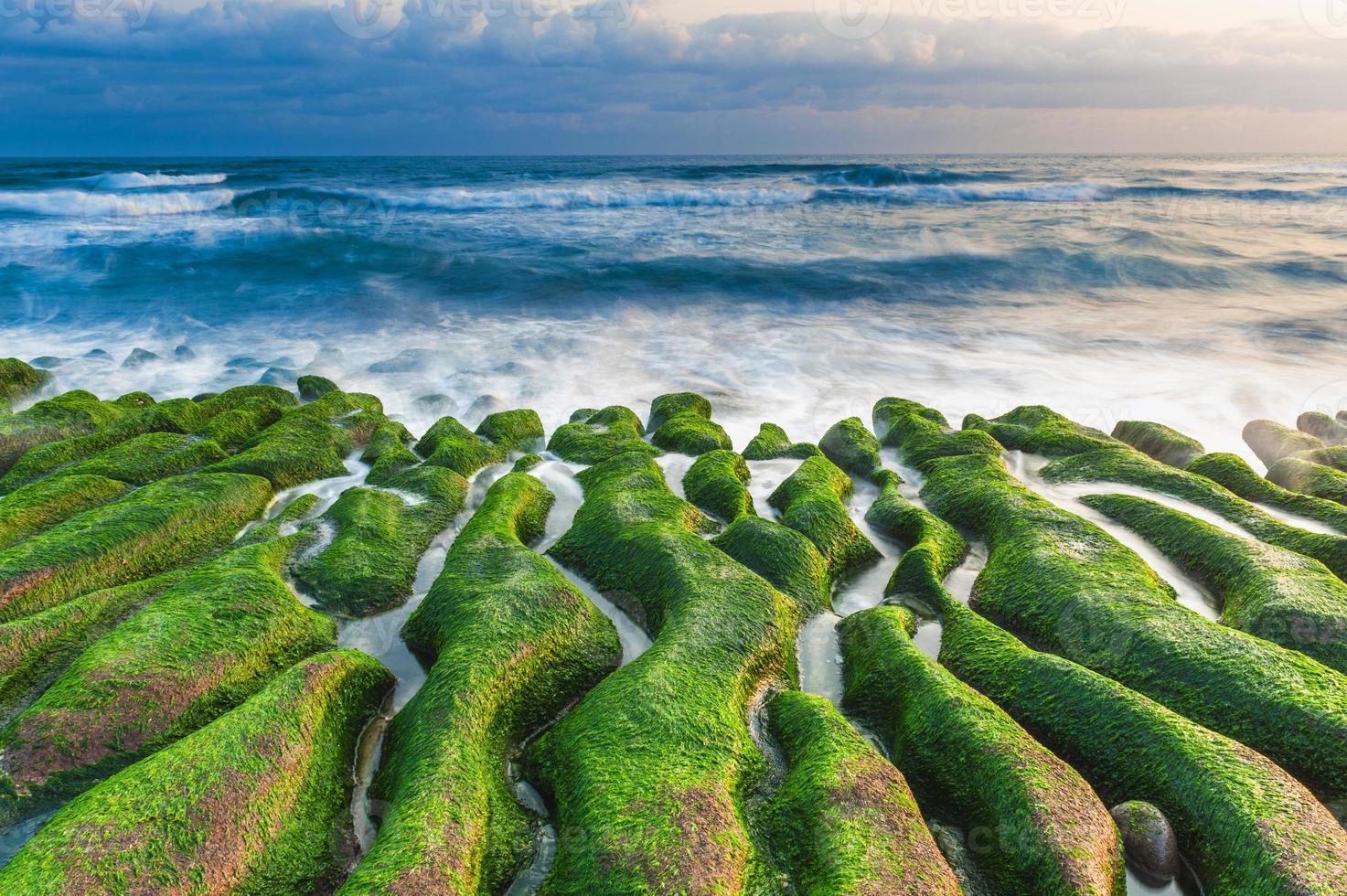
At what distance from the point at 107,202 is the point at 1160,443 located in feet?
114

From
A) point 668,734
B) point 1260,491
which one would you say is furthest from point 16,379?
point 1260,491

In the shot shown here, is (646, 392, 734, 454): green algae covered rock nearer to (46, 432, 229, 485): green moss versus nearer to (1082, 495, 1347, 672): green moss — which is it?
(1082, 495, 1347, 672): green moss

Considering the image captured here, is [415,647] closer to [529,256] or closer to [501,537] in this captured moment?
[501,537]

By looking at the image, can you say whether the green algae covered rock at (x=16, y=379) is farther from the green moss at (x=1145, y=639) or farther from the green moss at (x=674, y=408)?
the green moss at (x=1145, y=639)

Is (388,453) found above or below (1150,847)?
below

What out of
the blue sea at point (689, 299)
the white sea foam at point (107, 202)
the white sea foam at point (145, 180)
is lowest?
the blue sea at point (689, 299)

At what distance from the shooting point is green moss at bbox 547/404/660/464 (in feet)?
21.6

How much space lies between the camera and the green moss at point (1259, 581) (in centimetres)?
365

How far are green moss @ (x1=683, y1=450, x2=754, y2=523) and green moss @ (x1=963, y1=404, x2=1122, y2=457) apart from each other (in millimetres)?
2438

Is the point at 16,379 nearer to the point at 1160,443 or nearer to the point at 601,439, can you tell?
the point at 601,439

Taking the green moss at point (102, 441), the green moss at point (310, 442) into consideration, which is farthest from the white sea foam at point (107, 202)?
the green moss at point (310, 442)

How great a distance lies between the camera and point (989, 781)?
270 centimetres

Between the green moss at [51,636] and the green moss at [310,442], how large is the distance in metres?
1.95

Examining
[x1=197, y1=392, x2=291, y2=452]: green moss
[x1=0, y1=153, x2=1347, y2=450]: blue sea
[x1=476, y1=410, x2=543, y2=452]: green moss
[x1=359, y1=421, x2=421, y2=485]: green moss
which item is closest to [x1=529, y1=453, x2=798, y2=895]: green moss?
[x1=359, y1=421, x2=421, y2=485]: green moss
